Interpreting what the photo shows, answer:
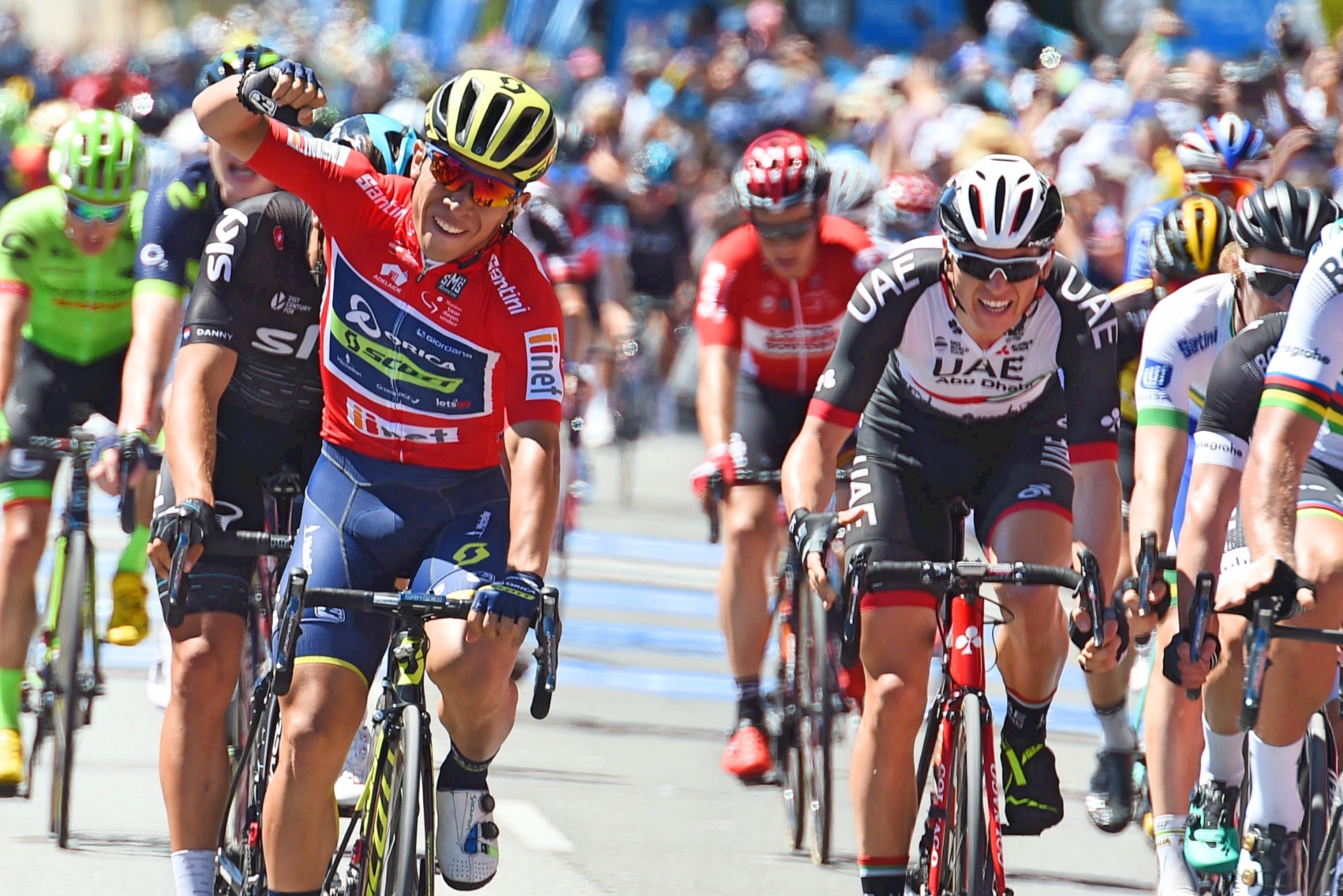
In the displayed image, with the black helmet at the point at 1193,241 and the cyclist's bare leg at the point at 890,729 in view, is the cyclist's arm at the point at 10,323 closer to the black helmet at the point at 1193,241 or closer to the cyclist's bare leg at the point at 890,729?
the cyclist's bare leg at the point at 890,729

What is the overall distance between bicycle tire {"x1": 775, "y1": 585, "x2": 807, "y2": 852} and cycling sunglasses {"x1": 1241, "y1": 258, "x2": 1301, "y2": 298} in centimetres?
247

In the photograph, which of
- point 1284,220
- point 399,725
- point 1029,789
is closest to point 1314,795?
point 1029,789

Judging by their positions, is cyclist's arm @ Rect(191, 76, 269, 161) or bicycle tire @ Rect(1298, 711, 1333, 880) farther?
bicycle tire @ Rect(1298, 711, 1333, 880)

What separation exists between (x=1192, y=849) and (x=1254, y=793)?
0.39 metres

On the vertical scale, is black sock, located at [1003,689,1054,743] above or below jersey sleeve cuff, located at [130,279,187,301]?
below

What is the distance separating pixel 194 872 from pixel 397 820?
1.17 m

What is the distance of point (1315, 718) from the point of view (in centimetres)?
569

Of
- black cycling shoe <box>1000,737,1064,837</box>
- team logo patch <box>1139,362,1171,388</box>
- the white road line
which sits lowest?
the white road line

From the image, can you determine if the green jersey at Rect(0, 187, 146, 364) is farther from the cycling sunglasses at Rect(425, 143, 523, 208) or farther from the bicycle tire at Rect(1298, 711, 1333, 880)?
the bicycle tire at Rect(1298, 711, 1333, 880)

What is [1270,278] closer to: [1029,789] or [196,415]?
[1029,789]

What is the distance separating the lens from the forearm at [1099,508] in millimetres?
5715

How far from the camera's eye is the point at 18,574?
733 cm

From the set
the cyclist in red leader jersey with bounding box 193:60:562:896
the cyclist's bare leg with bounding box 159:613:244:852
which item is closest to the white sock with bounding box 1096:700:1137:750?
the cyclist in red leader jersey with bounding box 193:60:562:896

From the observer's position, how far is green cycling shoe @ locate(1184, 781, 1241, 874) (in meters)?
5.57
